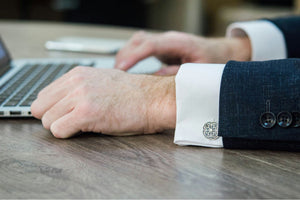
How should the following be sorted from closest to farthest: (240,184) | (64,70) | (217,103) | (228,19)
Result: (240,184) < (217,103) < (64,70) < (228,19)

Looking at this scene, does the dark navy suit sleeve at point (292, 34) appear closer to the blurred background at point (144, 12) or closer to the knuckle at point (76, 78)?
the knuckle at point (76, 78)

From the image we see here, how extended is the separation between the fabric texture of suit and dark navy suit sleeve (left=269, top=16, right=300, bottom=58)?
0.44 m

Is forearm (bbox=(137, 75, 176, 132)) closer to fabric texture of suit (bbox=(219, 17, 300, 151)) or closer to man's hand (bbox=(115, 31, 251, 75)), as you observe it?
fabric texture of suit (bbox=(219, 17, 300, 151))

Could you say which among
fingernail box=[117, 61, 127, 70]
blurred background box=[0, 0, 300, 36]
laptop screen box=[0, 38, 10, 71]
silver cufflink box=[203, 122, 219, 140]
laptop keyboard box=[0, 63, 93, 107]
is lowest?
silver cufflink box=[203, 122, 219, 140]

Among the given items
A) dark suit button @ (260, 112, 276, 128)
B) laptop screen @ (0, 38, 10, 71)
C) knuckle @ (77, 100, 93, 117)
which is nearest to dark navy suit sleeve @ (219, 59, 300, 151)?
dark suit button @ (260, 112, 276, 128)

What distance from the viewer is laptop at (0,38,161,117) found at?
680 mm

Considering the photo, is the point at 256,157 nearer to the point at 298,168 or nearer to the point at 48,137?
the point at 298,168

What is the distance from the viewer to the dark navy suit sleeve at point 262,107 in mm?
538

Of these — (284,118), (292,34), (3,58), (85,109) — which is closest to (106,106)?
(85,109)

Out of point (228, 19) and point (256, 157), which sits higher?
point (228, 19)

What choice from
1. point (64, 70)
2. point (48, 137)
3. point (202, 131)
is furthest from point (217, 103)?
point (64, 70)

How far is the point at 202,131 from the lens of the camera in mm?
580

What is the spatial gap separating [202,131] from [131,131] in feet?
0.34

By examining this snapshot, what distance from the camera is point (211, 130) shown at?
577mm
